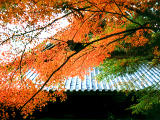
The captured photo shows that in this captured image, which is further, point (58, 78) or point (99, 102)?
point (99, 102)

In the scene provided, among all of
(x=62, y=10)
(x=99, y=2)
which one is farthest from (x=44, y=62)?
(x=99, y=2)

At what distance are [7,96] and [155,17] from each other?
12.4 ft

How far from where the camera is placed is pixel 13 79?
3.84 m

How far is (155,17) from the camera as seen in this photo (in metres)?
2.85

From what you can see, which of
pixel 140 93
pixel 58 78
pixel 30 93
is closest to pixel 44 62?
pixel 58 78

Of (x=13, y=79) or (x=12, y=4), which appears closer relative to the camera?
(x=12, y=4)

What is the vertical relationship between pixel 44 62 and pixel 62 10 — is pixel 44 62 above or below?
below

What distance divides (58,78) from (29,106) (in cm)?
105

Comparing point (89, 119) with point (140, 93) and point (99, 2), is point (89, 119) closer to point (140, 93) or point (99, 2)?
point (140, 93)

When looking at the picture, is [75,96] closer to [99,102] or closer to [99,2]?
[99,102]

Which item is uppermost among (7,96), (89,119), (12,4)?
(12,4)

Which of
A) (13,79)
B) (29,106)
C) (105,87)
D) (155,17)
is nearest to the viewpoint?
(155,17)

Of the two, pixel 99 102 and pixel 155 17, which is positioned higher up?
pixel 155 17

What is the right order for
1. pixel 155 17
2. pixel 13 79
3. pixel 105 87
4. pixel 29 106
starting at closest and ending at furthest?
pixel 155 17
pixel 13 79
pixel 29 106
pixel 105 87
